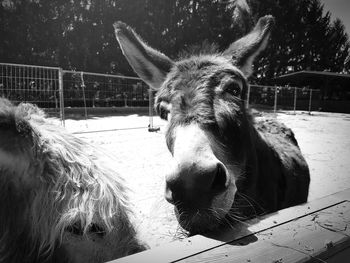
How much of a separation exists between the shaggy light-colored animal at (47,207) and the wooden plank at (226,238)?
0.62m

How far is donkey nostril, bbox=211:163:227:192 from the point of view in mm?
1348

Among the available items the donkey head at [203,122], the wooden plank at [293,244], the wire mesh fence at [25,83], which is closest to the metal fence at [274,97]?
the wire mesh fence at [25,83]

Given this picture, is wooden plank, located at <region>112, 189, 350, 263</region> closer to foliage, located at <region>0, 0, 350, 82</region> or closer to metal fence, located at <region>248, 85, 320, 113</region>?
foliage, located at <region>0, 0, 350, 82</region>

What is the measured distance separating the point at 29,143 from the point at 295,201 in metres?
2.52

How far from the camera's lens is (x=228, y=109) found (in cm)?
182

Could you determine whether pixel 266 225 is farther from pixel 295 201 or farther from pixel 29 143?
pixel 295 201

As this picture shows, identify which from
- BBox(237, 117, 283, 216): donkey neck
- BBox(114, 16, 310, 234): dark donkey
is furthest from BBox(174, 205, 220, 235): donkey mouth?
BBox(237, 117, 283, 216): donkey neck

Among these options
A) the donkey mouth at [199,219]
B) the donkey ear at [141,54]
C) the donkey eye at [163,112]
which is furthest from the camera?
the donkey ear at [141,54]

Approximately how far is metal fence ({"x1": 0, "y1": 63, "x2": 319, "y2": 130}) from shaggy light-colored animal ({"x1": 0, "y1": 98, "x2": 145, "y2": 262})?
1.12 metres

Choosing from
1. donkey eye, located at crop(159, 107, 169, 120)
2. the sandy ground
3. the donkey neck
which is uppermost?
donkey eye, located at crop(159, 107, 169, 120)

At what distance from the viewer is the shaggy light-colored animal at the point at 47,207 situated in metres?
1.41

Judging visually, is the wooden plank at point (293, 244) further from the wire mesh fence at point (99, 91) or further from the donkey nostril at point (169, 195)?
the wire mesh fence at point (99, 91)

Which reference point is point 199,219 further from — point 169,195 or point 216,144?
point 216,144

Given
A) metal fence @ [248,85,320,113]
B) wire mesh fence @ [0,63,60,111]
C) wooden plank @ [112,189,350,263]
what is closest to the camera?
wooden plank @ [112,189,350,263]
